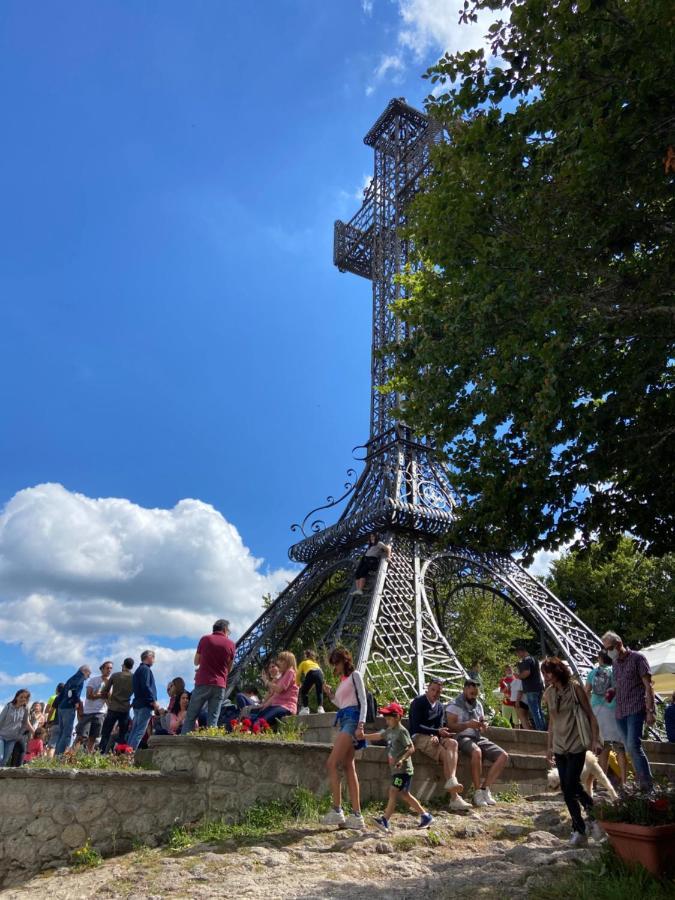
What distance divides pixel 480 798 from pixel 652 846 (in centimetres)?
370

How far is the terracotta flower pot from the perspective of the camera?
15.7 ft

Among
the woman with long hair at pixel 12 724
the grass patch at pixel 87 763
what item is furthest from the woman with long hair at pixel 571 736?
the woman with long hair at pixel 12 724

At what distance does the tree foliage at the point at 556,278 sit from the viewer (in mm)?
6223

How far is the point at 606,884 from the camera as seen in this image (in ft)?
15.5

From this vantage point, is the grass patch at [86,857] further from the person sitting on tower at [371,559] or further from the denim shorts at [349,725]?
the person sitting on tower at [371,559]

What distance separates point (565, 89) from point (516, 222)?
5.89 ft

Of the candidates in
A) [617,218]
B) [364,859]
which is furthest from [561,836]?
[617,218]

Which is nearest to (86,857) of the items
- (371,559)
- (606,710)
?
(606,710)

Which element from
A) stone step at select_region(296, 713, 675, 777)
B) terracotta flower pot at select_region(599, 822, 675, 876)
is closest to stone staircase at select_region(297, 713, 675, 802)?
stone step at select_region(296, 713, 675, 777)

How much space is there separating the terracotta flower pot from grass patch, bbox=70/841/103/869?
4538mm

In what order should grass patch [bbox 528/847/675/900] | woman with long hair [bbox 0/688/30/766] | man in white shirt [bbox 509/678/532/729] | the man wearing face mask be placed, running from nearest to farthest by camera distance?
grass patch [bbox 528/847/675/900] → the man wearing face mask → woman with long hair [bbox 0/688/30/766] → man in white shirt [bbox 509/678/532/729]

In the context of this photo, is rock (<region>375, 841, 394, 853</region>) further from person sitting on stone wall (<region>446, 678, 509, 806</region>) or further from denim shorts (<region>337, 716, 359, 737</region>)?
person sitting on stone wall (<region>446, 678, 509, 806</region>)

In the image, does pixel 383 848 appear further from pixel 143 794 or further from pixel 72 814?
pixel 72 814

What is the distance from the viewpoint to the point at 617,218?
7.07 meters
